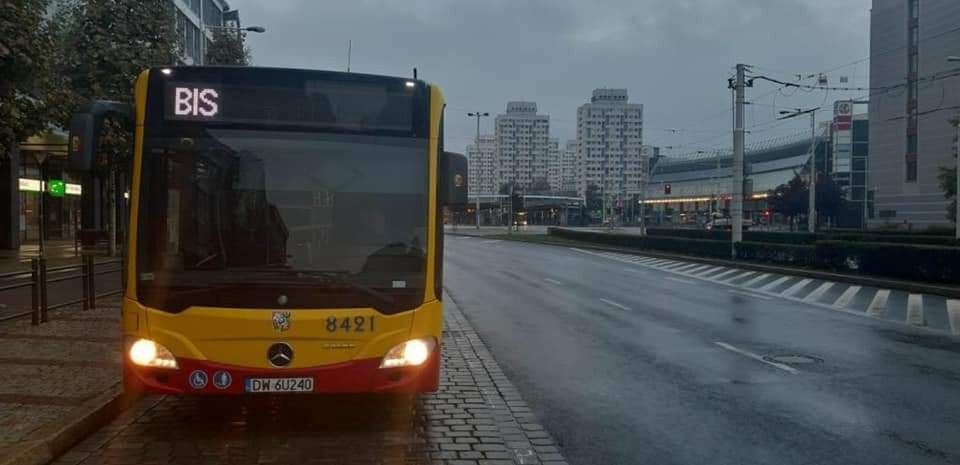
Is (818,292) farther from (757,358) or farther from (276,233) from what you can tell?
(276,233)

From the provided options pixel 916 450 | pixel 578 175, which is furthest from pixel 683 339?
pixel 578 175

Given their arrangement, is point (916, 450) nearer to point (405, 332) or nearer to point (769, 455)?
point (769, 455)

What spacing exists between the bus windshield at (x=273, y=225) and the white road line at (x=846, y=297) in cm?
1365

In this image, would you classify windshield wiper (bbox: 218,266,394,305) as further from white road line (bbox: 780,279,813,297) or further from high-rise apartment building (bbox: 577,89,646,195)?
high-rise apartment building (bbox: 577,89,646,195)

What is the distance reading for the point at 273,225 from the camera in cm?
603

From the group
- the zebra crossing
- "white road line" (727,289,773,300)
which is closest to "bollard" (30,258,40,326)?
the zebra crossing

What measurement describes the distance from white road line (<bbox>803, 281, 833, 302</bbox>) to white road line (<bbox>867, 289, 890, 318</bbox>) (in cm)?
120

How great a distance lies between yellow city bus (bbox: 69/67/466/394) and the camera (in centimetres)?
592

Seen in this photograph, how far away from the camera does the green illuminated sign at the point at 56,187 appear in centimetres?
4016

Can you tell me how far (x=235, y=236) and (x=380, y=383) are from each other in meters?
1.58

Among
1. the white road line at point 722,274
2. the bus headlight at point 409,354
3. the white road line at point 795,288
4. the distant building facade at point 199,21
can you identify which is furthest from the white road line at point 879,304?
the distant building facade at point 199,21

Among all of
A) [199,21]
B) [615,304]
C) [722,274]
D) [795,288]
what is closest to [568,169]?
[199,21]

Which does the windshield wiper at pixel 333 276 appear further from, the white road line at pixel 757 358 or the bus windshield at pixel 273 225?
the white road line at pixel 757 358

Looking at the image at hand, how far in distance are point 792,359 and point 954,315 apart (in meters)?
7.15
